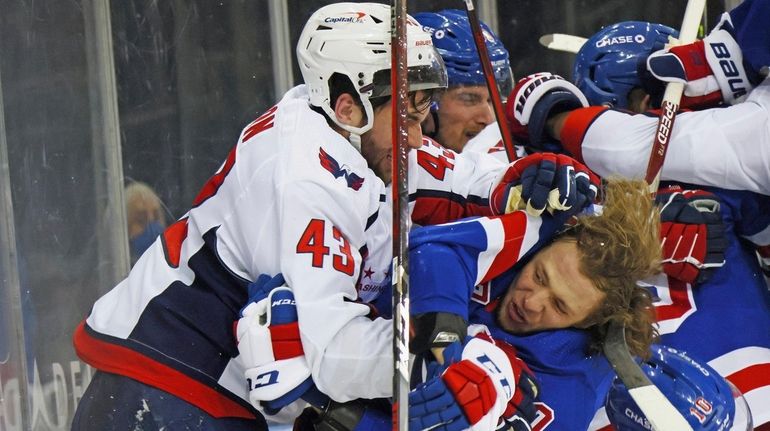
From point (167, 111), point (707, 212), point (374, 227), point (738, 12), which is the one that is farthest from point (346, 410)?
point (167, 111)

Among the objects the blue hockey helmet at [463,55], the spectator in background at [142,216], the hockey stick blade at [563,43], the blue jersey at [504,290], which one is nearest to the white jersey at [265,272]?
the blue jersey at [504,290]

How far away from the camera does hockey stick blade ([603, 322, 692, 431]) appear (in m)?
2.29

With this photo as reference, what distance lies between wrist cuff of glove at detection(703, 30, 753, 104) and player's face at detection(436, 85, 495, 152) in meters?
1.07

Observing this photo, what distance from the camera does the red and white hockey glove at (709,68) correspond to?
2.56 m

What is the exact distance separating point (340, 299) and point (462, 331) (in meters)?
0.22

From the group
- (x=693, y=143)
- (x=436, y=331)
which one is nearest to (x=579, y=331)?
(x=436, y=331)

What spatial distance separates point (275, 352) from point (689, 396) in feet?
3.01

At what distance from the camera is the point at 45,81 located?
368 centimetres

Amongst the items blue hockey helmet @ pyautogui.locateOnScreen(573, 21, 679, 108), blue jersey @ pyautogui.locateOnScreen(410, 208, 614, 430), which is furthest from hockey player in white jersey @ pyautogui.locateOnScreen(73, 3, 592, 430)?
blue hockey helmet @ pyautogui.locateOnScreen(573, 21, 679, 108)

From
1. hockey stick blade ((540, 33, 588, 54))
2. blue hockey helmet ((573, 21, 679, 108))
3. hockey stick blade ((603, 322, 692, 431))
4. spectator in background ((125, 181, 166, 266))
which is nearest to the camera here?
hockey stick blade ((603, 322, 692, 431))

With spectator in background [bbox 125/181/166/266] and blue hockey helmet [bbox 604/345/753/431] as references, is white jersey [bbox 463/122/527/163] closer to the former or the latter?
blue hockey helmet [bbox 604/345/753/431]

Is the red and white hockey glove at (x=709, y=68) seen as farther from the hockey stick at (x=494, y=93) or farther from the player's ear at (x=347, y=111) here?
the player's ear at (x=347, y=111)

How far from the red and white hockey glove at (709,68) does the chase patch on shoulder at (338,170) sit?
2.79 ft

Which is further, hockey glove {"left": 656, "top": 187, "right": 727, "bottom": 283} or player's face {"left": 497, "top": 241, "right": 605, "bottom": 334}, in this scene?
hockey glove {"left": 656, "top": 187, "right": 727, "bottom": 283}
